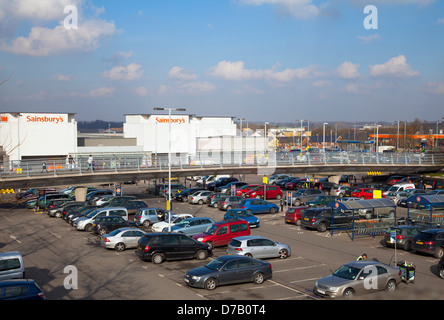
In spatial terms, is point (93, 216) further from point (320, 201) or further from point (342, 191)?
point (342, 191)

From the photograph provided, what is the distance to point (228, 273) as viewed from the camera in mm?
15023

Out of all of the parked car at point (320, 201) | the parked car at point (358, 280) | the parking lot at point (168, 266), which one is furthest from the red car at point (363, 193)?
the parked car at point (358, 280)

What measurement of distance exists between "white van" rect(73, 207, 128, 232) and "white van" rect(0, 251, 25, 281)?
11122mm

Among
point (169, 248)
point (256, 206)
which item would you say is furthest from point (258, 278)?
point (256, 206)

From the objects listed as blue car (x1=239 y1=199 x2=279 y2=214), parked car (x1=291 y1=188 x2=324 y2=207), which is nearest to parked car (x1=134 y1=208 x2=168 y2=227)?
blue car (x1=239 y1=199 x2=279 y2=214)

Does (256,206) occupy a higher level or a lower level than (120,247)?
higher

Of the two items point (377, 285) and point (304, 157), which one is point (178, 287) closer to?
point (377, 285)

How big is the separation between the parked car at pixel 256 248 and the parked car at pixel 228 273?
2799 mm

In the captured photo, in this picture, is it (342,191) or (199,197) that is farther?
(342,191)

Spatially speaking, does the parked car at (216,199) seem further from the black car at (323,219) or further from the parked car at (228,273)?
the parked car at (228,273)

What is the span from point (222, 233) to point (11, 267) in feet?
31.9

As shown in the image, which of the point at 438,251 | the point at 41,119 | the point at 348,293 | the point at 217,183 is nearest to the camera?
the point at 348,293

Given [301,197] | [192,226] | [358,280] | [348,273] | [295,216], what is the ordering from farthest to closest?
[301,197]
[295,216]
[192,226]
[348,273]
[358,280]

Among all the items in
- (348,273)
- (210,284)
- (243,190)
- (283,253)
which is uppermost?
(243,190)
